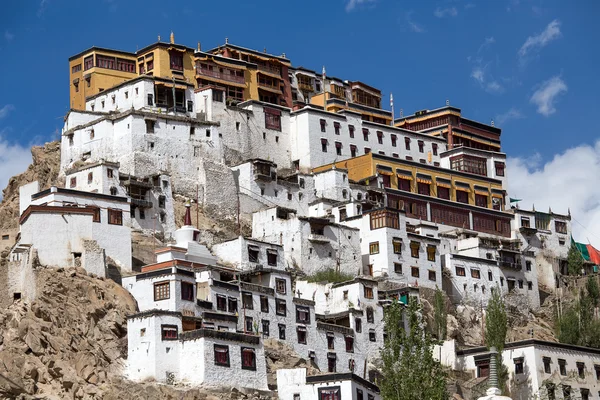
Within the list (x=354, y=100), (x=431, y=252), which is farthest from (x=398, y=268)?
(x=354, y=100)

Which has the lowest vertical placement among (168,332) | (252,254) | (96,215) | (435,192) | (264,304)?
(168,332)

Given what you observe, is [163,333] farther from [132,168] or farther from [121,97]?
[121,97]

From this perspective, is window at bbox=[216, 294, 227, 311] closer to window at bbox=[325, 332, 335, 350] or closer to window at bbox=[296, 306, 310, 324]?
window at bbox=[296, 306, 310, 324]

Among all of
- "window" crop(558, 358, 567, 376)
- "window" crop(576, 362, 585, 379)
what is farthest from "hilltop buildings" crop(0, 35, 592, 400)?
"window" crop(576, 362, 585, 379)

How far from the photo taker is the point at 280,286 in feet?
239

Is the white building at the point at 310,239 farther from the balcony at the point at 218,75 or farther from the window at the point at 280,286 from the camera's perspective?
the balcony at the point at 218,75

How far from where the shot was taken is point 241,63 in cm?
10112

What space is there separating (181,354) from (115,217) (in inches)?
531

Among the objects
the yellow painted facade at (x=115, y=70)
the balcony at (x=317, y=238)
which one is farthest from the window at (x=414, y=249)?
the yellow painted facade at (x=115, y=70)

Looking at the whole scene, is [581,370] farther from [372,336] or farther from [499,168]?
[499,168]

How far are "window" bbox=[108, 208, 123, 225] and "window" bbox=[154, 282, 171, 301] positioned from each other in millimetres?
7674

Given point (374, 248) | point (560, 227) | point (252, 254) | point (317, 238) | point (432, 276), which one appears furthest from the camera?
point (560, 227)

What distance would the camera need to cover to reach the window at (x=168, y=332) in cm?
6362

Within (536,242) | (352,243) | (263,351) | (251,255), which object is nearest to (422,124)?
(536,242)
